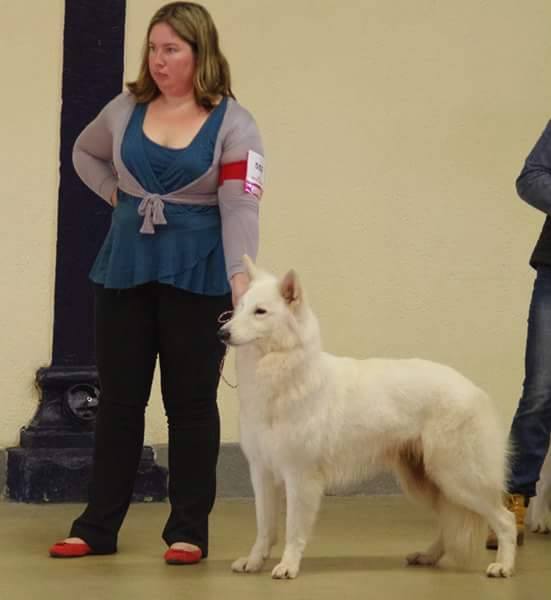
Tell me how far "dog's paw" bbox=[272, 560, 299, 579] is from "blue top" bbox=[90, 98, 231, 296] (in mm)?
815

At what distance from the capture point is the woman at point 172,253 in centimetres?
414

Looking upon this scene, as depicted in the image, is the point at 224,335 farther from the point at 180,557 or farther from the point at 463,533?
the point at 463,533

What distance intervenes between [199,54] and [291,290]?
0.74 m

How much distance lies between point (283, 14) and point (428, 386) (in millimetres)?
2059

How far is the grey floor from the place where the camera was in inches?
153

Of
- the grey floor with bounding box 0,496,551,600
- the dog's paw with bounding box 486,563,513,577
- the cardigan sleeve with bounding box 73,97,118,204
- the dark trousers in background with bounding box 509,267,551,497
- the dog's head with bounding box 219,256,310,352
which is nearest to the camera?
the grey floor with bounding box 0,496,551,600

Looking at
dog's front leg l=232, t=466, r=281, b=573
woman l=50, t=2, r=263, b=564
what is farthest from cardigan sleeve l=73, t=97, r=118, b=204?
dog's front leg l=232, t=466, r=281, b=573

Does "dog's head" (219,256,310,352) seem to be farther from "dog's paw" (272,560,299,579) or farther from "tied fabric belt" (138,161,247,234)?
"dog's paw" (272,560,299,579)

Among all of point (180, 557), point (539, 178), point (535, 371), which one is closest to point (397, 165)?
point (539, 178)

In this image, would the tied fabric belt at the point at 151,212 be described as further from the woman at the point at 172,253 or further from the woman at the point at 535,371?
the woman at the point at 535,371

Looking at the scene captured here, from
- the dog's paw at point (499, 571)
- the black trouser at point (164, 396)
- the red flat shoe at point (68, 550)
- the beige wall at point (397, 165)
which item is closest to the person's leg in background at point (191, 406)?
the black trouser at point (164, 396)

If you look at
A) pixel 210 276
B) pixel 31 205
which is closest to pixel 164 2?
pixel 31 205

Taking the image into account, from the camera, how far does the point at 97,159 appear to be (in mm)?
4395

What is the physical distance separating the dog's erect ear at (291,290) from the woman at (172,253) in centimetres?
13
